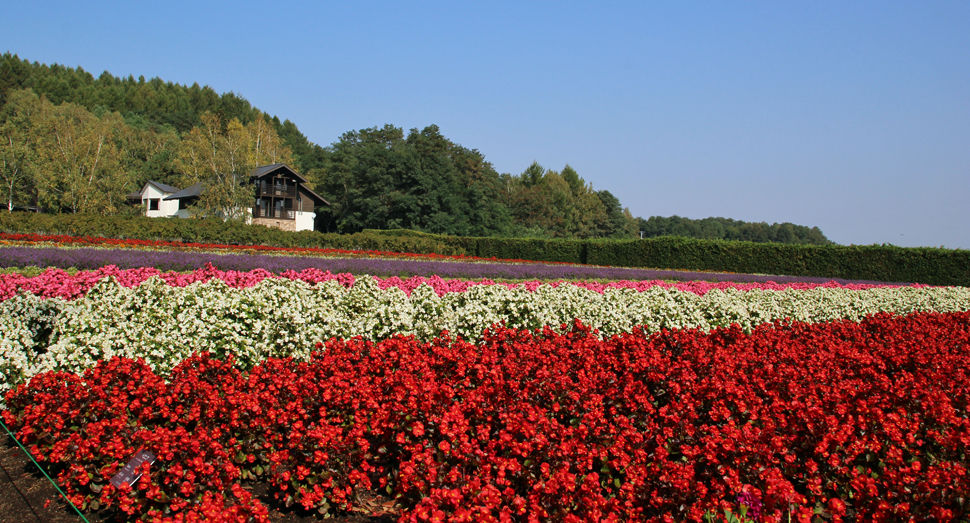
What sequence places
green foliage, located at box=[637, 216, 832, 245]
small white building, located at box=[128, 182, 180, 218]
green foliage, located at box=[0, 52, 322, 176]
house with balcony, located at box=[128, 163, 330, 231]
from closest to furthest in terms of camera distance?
house with balcony, located at box=[128, 163, 330, 231] < small white building, located at box=[128, 182, 180, 218] < green foliage, located at box=[0, 52, 322, 176] < green foliage, located at box=[637, 216, 832, 245]

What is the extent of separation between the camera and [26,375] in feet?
14.8

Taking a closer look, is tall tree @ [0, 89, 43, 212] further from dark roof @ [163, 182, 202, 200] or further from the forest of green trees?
dark roof @ [163, 182, 202, 200]

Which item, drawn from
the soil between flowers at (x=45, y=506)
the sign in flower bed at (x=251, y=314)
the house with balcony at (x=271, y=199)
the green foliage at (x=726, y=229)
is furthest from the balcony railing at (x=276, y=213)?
the green foliage at (x=726, y=229)

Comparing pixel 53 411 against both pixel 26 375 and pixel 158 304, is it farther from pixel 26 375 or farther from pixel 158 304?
pixel 158 304

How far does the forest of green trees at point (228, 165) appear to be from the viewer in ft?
143

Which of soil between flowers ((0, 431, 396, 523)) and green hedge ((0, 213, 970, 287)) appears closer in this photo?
soil between flowers ((0, 431, 396, 523))

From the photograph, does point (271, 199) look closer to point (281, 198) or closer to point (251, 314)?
point (281, 198)

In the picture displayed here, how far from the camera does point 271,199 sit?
52531 mm

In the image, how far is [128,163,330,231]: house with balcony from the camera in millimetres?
50719

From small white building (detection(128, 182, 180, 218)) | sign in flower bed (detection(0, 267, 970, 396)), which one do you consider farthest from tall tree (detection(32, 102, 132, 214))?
sign in flower bed (detection(0, 267, 970, 396))

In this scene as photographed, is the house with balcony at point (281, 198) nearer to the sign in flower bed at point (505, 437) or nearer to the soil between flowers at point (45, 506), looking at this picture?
the sign in flower bed at point (505, 437)

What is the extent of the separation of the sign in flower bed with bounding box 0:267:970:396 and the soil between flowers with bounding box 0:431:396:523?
1.27 m

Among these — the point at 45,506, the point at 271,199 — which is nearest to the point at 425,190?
the point at 271,199

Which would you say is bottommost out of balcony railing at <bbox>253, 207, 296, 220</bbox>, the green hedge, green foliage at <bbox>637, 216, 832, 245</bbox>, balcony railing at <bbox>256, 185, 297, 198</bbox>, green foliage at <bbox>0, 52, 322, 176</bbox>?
the green hedge
